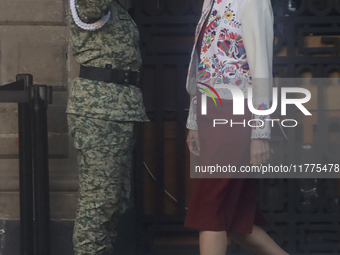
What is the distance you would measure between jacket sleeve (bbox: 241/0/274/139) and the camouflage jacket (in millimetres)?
766

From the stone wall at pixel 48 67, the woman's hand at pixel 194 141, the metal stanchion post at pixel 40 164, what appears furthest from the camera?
the stone wall at pixel 48 67

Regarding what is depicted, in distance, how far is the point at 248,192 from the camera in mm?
2049

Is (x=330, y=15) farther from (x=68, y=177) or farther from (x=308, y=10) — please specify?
(x=68, y=177)

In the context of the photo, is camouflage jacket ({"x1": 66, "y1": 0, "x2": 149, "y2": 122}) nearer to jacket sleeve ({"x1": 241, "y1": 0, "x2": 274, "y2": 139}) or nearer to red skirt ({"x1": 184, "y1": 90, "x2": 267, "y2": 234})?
red skirt ({"x1": 184, "y1": 90, "x2": 267, "y2": 234})

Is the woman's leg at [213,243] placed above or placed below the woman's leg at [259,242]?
above

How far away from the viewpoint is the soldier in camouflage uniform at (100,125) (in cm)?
233

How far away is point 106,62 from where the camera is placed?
2369mm

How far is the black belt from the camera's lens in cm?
236

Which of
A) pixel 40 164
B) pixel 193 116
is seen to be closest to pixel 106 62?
pixel 193 116

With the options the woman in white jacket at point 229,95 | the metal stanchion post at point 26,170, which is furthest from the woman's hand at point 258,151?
the metal stanchion post at point 26,170

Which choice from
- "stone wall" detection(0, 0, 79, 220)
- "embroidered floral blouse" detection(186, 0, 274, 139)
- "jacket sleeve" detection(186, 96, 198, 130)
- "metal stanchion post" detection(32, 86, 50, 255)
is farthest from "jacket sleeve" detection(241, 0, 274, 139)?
"stone wall" detection(0, 0, 79, 220)

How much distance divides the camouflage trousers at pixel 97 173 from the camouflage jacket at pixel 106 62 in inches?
2.2

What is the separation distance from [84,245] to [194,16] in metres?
1.87

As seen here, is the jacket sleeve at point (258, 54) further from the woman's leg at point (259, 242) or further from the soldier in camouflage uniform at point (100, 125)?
the soldier in camouflage uniform at point (100, 125)
